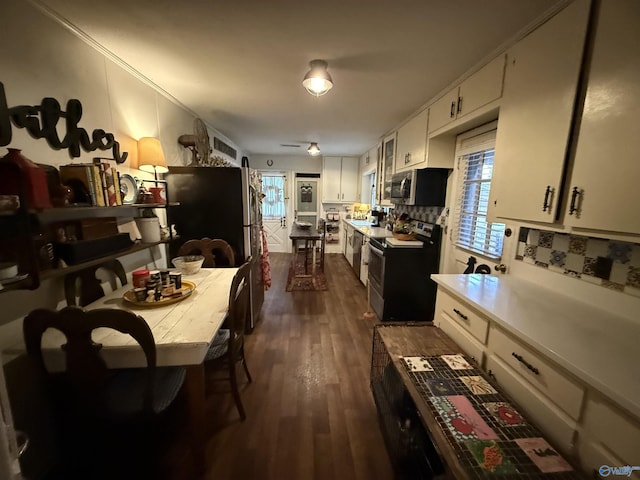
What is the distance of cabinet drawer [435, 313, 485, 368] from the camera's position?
1293 millimetres

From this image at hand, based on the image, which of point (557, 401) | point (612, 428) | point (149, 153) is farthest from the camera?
point (149, 153)

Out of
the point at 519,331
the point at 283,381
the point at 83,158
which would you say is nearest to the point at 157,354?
the point at 283,381

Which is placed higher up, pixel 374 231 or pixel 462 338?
pixel 374 231

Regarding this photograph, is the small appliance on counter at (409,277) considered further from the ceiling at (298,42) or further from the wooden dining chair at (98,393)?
the wooden dining chair at (98,393)

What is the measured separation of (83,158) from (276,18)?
143 centimetres

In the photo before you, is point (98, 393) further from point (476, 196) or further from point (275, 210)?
point (275, 210)

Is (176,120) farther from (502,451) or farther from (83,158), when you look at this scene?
(502,451)

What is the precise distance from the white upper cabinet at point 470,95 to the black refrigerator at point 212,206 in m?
1.86

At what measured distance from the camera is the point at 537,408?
97cm

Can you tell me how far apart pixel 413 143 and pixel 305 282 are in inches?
101

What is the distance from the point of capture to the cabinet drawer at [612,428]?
2.28 ft

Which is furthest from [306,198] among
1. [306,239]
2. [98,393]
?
[98,393]

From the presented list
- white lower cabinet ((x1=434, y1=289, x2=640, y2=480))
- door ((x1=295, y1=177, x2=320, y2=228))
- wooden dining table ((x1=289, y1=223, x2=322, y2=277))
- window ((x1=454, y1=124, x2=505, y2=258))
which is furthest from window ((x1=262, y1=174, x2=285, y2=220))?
white lower cabinet ((x1=434, y1=289, x2=640, y2=480))

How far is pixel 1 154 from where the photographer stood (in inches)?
44.8
